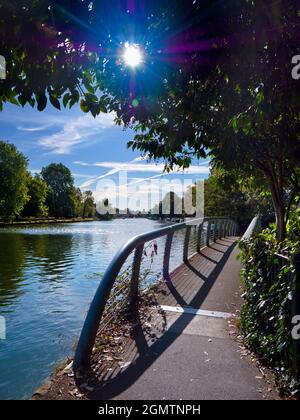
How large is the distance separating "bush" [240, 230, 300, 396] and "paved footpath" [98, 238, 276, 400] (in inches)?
7.9

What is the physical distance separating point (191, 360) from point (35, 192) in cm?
8273

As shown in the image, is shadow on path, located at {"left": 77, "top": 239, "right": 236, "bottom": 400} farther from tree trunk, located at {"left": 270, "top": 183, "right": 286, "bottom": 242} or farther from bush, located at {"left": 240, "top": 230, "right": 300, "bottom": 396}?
tree trunk, located at {"left": 270, "top": 183, "right": 286, "bottom": 242}

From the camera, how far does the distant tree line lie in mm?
63875

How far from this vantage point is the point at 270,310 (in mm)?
3828

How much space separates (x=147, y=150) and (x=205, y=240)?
8301 mm

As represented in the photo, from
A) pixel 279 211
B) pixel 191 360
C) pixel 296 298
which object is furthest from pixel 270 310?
pixel 279 211

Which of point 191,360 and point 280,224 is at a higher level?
point 280,224

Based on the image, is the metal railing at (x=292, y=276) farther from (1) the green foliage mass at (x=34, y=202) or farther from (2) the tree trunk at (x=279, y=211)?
(1) the green foliage mass at (x=34, y=202)

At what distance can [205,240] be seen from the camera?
569 inches

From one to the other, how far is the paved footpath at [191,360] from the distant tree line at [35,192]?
61.8 m

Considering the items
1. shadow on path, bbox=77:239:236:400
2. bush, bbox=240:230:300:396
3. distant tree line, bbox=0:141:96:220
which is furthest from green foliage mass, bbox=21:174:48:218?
bush, bbox=240:230:300:396

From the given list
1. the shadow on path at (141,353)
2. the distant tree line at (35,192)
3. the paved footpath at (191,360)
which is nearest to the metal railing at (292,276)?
the paved footpath at (191,360)

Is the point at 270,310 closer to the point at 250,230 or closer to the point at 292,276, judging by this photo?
the point at 292,276

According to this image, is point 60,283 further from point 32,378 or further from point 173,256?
point 32,378
